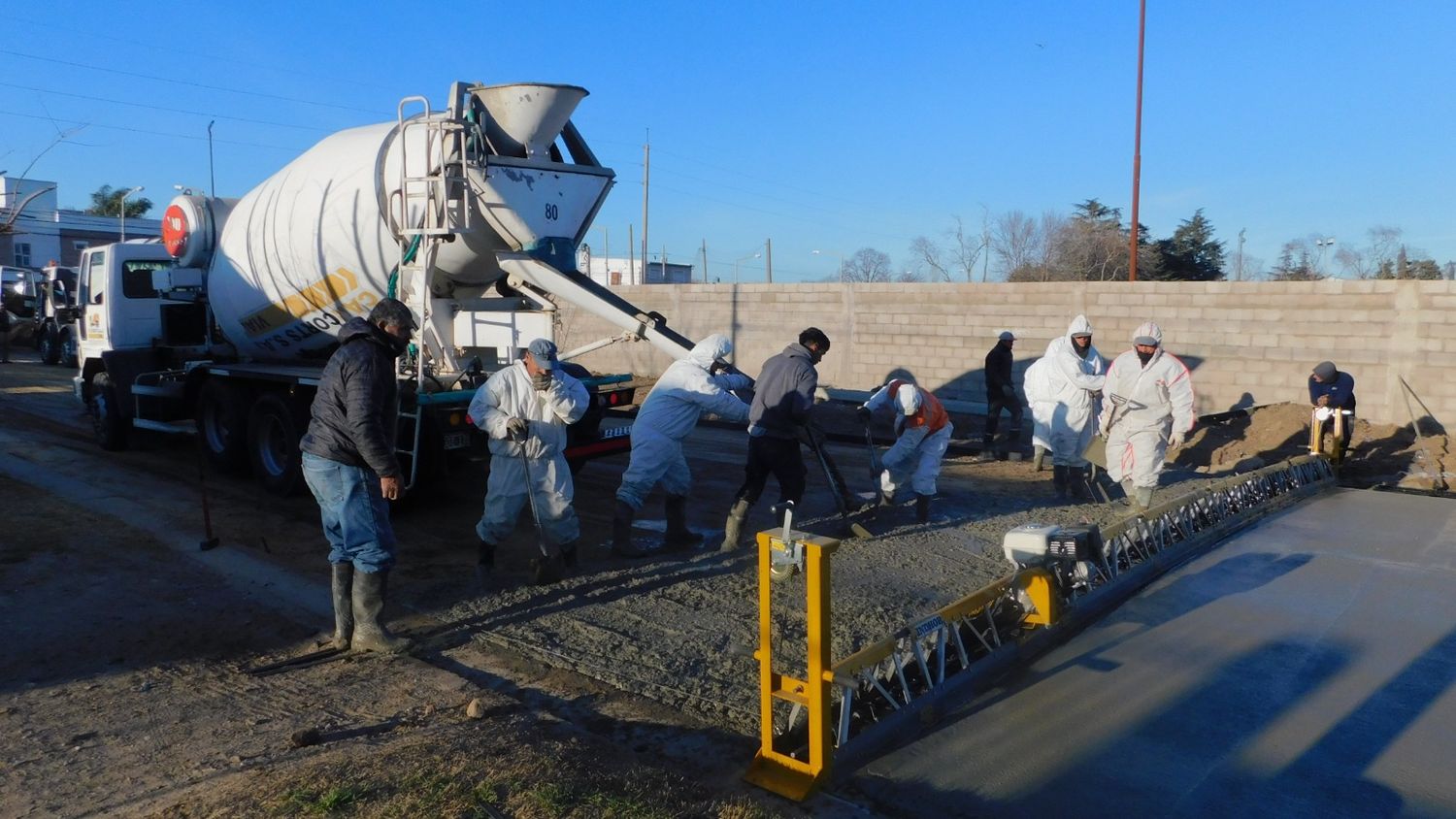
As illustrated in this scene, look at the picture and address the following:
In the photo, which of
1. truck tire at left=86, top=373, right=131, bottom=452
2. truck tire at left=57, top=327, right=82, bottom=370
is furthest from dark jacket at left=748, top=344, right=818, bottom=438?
truck tire at left=57, top=327, right=82, bottom=370

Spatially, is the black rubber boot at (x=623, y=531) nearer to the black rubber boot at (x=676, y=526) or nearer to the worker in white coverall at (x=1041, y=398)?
the black rubber boot at (x=676, y=526)

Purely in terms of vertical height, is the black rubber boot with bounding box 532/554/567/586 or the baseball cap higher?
the baseball cap

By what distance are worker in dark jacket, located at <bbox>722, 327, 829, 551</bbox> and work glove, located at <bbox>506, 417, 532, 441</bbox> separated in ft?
5.65

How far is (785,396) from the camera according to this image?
691cm

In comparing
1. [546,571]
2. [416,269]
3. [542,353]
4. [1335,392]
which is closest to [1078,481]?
[1335,392]

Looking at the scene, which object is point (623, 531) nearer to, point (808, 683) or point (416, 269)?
point (416, 269)

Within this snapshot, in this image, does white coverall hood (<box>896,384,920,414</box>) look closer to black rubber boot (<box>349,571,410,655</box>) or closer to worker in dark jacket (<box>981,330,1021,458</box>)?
black rubber boot (<box>349,571,410,655</box>)

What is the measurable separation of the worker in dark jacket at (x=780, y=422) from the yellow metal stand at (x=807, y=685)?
3.32 m

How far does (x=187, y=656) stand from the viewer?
5.00m

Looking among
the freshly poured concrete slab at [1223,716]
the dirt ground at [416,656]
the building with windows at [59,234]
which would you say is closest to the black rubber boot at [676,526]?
the dirt ground at [416,656]

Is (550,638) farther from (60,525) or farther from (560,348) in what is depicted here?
(560,348)

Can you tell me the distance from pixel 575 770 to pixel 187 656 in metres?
2.60

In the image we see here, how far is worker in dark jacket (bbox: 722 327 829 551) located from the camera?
6918 millimetres

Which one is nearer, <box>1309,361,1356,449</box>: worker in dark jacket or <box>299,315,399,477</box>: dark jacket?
<box>299,315,399,477</box>: dark jacket
